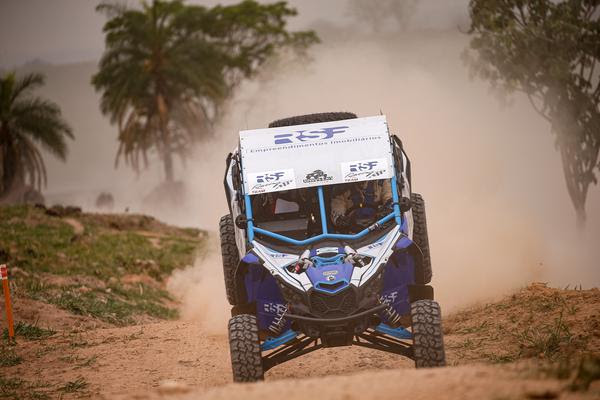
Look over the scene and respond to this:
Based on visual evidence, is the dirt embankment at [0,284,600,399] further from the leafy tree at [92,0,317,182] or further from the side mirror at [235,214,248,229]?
the leafy tree at [92,0,317,182]

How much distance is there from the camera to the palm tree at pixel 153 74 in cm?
5066

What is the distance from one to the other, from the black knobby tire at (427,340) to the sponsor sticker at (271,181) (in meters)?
1.96

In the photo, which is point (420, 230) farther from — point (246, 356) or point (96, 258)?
point (96, 258)

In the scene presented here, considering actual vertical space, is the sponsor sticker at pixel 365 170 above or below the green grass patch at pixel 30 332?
above

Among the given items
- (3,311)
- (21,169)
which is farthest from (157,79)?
(3,311)

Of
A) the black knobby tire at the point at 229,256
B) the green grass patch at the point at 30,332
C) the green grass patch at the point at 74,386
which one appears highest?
the black knobby tire at the point at 229,256

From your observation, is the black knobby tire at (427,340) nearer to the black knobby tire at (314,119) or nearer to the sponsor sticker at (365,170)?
the sponsor sticker at (365,170)

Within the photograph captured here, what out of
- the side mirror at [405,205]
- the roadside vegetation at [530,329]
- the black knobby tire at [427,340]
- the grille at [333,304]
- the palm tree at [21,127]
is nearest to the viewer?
the grille at [333,304]

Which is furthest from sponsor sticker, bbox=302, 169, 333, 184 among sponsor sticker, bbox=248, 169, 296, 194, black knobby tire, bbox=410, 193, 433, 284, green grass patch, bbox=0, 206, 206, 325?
green grass patch, bbox=0, 206, 206, 325

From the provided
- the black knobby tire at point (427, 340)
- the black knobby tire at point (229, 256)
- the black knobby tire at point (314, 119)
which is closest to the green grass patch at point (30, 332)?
the black knobby tire at point (229, 256)

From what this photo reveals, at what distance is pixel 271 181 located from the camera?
33.7ft

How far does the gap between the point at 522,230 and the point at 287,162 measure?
11.7m

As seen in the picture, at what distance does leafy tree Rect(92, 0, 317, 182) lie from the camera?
50781 millimetres

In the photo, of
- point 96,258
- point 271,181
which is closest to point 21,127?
point 96,258
